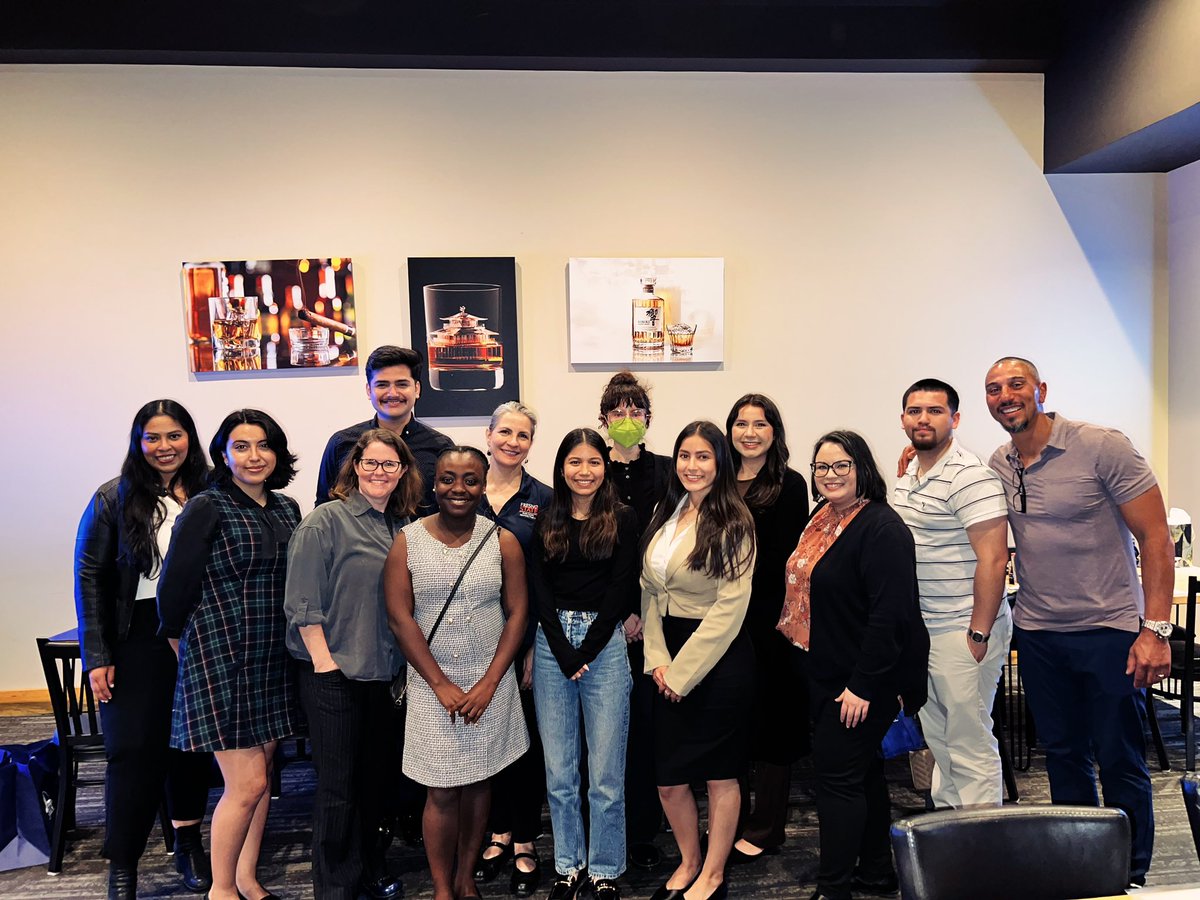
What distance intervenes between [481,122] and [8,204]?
9.10 feet

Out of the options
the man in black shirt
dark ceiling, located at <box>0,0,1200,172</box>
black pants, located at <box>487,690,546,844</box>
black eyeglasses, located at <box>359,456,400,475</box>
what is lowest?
black pants, located at <box>487,690,546,844</box>

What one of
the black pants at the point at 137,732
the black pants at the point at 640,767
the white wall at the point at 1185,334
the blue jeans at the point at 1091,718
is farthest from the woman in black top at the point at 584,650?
the white wall at the point at 1185,334

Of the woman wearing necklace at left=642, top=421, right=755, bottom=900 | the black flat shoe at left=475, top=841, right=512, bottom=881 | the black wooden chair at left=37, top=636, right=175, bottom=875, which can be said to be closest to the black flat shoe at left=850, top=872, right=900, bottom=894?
the woman wearing necklace at left=642, top=421, right=755, bottom=900

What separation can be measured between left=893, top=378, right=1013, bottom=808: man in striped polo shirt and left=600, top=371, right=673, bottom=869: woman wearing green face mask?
893 millimetres

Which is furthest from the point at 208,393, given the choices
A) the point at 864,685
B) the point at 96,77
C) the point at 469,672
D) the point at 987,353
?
the point at 987,353

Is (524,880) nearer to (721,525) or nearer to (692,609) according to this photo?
(692,609)

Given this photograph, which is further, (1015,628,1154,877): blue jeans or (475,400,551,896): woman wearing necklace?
(475,400,551,896): woman wearing necklace

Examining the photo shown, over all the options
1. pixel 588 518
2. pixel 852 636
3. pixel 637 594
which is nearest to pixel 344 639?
pixel 588 518

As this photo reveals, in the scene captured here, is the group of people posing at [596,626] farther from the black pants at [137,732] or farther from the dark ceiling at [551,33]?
the dark ceiling at [551,33]

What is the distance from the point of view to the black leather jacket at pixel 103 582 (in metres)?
2.80

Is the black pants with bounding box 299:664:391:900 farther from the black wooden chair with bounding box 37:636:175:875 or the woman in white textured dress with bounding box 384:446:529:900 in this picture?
the black wooden chair with bounding box 37:636:175:875

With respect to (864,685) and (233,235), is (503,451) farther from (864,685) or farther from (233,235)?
(233,235)

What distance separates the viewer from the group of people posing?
2604 mm

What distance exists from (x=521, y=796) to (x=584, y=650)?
72cm
